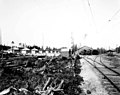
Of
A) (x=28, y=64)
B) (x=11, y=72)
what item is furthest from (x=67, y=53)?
(x=11, y=72)

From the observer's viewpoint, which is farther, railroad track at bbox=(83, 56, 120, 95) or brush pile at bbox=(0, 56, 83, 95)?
railroad track at bbox=(83, 56, 120, 95)

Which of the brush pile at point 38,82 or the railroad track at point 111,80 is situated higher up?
the brush pile at point 38,82

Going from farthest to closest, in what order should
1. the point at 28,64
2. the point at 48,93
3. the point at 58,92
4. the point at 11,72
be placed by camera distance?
the point at 28,64, the point at 11,72, the point at 58,92, the point at 48,93

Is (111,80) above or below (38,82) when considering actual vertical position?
below

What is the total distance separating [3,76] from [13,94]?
191 inches

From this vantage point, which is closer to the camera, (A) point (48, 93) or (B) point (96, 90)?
(A) point (48, 93)

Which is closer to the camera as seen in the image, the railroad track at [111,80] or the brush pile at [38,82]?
the brush pile at [38,82]

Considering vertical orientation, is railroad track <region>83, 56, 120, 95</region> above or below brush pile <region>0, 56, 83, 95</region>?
below

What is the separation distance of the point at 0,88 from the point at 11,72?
478cm

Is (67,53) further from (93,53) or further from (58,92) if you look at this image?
(93,53)

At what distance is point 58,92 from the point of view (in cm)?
671

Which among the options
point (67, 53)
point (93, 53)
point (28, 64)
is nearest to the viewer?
point (28, 64)

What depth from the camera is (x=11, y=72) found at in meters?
12.3

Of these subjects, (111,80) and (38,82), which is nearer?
(38,82)
